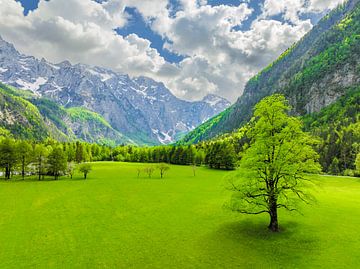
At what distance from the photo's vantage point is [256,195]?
45.4 metres

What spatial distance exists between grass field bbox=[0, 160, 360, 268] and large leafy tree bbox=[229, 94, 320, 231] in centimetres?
583

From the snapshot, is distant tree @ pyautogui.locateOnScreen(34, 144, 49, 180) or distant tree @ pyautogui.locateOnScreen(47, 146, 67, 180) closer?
distant tree @ pyautogui.locateOnScreen(47, 146, 67, 180)

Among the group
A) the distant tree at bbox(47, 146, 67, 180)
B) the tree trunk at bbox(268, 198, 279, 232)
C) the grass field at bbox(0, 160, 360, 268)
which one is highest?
the distant tree at bbox(47, 146, 67, 180)

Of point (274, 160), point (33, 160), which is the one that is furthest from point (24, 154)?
point (274, 160)

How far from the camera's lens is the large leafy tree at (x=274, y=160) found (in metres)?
44.5

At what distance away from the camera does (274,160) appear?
44375 mm

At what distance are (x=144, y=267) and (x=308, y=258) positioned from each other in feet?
73.7

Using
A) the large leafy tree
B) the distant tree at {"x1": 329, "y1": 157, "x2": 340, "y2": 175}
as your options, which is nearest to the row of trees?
the large leafy tree

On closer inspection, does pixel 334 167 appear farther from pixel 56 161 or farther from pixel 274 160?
pixel 56 161

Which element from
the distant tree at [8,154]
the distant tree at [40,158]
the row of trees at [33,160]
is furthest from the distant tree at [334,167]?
the distant tree at [8,154]

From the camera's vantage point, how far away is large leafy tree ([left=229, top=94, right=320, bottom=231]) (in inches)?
1753

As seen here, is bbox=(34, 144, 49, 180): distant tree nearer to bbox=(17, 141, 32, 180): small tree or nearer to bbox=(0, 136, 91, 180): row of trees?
bbox=(0, 136, 91, 180): row of trees

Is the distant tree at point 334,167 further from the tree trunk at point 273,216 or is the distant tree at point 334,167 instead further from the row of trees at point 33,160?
the row of trees at point 33,160

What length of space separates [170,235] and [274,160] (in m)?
22.4
